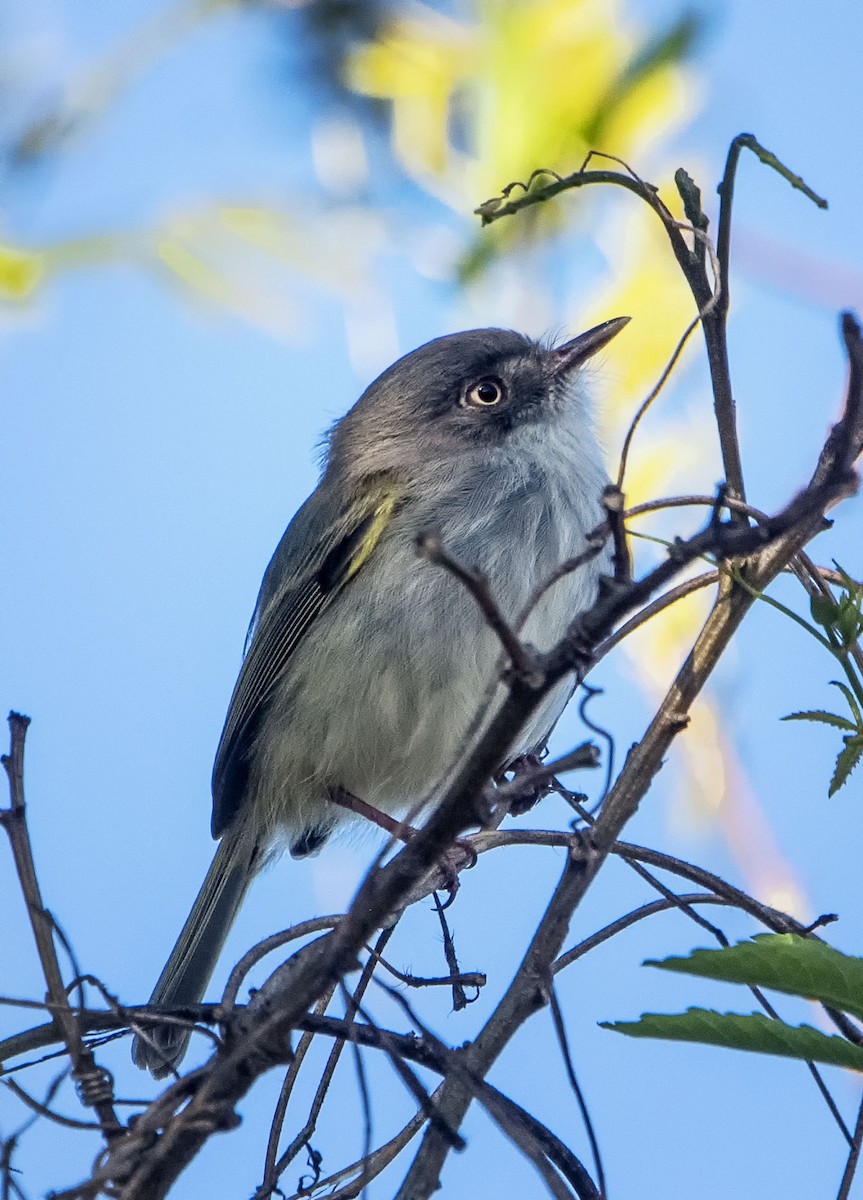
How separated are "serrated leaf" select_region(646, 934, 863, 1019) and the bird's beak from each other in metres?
2.56

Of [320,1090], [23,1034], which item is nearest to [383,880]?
[23,1034]

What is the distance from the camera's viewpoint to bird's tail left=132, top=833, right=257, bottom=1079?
3967 millimetres

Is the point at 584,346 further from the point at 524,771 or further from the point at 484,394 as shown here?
the point at 524,771

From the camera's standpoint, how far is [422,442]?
396 cm

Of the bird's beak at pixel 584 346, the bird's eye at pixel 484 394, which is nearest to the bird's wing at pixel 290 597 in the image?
the bird's eye at pixel 484 394

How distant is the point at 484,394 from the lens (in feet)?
13.3

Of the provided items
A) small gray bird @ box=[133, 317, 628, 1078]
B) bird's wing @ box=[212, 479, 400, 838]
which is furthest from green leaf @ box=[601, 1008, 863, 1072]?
bird's wing @ box=[212, 479, 400, 838]

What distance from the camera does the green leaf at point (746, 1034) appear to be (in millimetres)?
1367

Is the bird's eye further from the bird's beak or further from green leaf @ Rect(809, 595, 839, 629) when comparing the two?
green leaf @ Rect(809, 595, 839, 629)

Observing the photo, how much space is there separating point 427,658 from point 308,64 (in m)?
2.05

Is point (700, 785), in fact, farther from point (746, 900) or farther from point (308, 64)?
point (308, 64)

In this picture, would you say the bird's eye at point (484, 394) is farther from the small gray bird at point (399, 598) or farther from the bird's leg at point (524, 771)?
the bird's leg at point (524, 771)

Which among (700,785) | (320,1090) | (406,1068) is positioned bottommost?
(406,1068)

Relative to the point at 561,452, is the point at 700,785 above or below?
below
